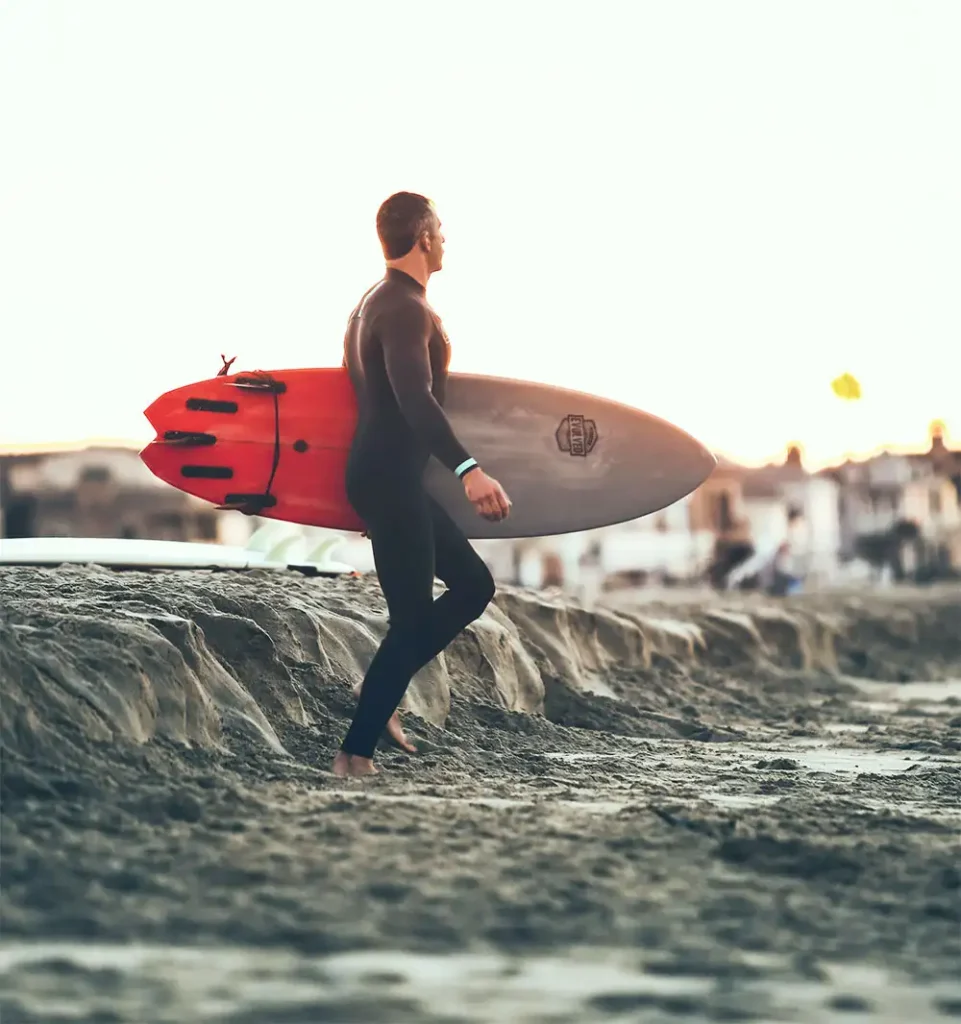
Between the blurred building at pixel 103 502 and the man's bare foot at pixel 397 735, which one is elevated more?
the blurred building at pixel 103 502

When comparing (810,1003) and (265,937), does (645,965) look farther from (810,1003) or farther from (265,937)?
(265,937)

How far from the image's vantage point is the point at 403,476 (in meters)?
5.04

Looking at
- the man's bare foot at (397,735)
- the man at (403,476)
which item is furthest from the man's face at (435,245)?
the man's bare foot at (397,735)

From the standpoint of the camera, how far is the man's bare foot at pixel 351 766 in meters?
5.06

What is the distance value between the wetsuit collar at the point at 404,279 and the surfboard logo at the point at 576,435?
153 centimetres

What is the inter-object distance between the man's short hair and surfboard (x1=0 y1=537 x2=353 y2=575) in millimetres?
4437

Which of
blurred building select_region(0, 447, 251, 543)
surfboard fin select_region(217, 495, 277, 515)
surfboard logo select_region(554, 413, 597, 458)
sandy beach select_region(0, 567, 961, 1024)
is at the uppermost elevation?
blurred building select_region(0, 447, 251, 543)

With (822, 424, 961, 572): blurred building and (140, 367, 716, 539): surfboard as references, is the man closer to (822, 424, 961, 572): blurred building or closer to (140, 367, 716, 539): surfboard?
(140, 367, 716, 539): surfboard

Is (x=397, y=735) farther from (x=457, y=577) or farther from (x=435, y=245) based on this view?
(x=435, y=245)

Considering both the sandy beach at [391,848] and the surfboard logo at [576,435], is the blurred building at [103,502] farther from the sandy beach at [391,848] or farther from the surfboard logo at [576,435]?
the sandy beach at [391,848]

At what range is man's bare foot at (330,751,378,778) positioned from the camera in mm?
5062

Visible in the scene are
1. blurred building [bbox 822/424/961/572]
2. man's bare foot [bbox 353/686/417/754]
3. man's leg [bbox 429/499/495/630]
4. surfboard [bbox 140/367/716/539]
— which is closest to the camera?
man's leg [bbox 429/499/495/630]

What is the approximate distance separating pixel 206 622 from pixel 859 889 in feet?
10.2

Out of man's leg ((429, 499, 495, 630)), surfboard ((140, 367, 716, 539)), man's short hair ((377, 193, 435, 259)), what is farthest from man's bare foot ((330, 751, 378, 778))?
man's short hair ((377, 193, 435, 259))
